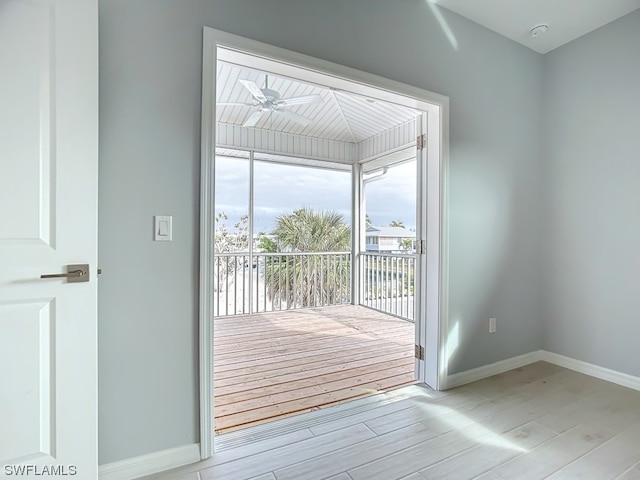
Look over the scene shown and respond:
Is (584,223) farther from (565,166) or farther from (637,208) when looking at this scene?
(565,166)

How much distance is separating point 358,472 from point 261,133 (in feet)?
14.9

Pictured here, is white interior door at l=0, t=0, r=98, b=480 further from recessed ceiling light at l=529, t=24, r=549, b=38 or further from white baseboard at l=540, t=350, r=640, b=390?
white baseboard at l=540, t=350, r=640, b=390

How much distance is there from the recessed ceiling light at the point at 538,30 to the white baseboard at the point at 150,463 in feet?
12.4

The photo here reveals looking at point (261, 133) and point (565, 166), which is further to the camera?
point (261, 133)

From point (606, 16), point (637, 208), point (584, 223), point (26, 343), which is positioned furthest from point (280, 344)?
point (606, 16)

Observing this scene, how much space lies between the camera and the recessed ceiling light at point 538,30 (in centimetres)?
253

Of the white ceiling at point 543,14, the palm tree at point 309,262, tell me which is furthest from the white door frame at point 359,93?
the palm tree at point 309,262

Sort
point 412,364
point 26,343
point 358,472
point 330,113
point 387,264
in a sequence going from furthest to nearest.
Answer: point 387,264 → point 330,113 → point 412,364 → point 358,472 → point 26,343

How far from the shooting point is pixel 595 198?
8.46 feet

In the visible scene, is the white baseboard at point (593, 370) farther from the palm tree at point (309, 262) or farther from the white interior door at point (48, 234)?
the white interior door at point (48, 234)

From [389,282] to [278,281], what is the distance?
5.75 ft

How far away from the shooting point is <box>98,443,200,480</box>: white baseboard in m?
1.41

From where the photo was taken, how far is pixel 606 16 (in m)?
2.42

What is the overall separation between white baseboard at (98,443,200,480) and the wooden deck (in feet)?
1.08
